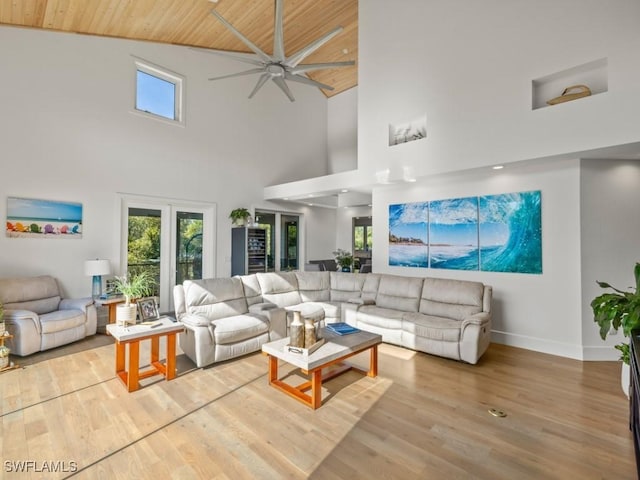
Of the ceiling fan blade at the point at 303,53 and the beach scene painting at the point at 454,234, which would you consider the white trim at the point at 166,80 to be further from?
the beach scene painting at the point at 454,234

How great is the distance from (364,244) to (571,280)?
554 centimetres

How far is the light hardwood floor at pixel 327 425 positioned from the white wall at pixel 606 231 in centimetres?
50

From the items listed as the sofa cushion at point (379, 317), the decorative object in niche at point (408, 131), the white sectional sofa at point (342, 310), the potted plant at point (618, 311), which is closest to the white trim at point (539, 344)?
the white sectional sofa at point (342, 310)

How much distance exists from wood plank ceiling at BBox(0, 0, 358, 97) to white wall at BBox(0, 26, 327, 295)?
0.25 m

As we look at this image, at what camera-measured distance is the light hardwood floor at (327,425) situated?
6.78 feet

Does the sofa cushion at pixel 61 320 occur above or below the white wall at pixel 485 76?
below

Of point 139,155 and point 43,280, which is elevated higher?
point 139,155

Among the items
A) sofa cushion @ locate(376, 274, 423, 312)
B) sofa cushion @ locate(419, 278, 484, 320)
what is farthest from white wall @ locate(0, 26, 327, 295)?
sofa cushion @ locate(419, 278, 484, 320)

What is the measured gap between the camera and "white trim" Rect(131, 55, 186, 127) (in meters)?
5.66

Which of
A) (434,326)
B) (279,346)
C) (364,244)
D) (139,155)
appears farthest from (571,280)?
(139,155)

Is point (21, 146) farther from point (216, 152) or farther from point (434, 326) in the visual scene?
point (434, 326)

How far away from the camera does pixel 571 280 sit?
4.06 m

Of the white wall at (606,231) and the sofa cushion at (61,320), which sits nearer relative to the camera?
the white wall at (606,231)

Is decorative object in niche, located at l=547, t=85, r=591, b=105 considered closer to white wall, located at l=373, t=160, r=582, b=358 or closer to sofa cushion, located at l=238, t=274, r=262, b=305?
white wall, located at l=373, t=160, r=582, b=358
